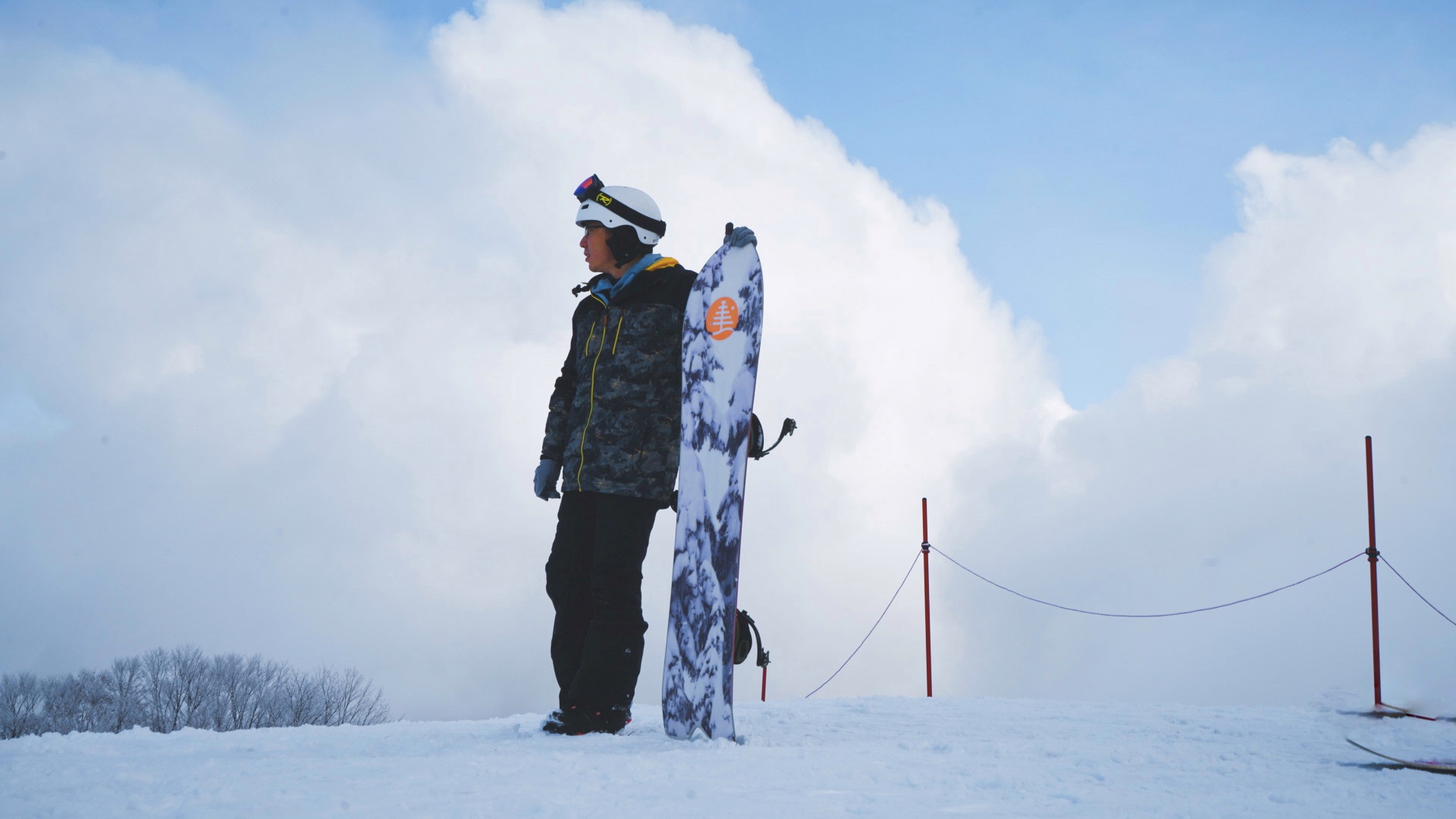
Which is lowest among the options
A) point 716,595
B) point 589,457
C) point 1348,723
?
point 1348,723

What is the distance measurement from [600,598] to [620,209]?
4.53ft

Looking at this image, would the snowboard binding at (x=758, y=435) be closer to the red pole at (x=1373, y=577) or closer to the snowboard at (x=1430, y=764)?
the snowboard at (x=1430, y=764)

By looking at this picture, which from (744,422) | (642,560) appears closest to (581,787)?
(642,560)

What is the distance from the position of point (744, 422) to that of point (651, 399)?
12.9 inches

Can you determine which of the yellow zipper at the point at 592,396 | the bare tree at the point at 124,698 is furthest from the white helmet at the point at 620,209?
the bare tree at the point at 124,698

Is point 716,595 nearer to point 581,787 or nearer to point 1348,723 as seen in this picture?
point 581,787

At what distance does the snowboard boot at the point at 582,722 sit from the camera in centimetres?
278

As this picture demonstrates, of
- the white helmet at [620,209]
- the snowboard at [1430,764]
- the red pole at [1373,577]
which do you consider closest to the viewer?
the snowboard at [1430,764]

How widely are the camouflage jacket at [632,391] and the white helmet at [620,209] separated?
20 cm

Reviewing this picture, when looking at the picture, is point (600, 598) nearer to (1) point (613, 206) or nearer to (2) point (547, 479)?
(2) point (547, 479)

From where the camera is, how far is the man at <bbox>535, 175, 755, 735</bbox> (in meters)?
2.83

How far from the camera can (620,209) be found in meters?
3.26

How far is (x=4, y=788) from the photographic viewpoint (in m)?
1.80

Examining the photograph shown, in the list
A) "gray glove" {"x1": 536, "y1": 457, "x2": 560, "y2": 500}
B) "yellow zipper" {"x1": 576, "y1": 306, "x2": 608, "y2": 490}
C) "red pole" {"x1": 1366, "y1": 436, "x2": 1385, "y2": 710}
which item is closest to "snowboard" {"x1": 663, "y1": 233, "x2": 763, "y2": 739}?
"yellow zipper" {"x1": 576, "y1": 306, "x2": 608, "y2": 490}
